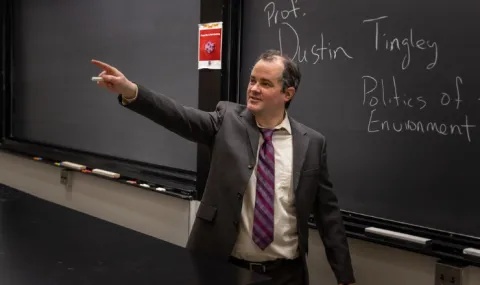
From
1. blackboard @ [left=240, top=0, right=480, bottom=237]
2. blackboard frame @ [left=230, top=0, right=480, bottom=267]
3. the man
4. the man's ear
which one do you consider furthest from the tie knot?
blackboard frame @ [left=230, top=0, right=480, bottom=267]

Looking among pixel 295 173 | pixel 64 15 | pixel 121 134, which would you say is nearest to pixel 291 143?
pixel 295 173

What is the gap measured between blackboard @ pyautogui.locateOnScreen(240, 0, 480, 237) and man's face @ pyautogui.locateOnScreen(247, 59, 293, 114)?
1.38ft

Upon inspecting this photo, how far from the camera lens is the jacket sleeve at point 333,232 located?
73.5 inches

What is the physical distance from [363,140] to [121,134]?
1.80 meters

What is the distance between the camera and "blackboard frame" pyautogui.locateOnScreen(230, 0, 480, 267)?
5.85 feet

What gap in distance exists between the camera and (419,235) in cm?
190

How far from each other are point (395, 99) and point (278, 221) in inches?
26.2

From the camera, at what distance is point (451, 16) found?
1813mm

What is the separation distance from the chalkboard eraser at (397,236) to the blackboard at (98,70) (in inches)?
46.9

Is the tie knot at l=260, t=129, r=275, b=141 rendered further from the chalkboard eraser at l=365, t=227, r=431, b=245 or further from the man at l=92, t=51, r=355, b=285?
the chalkboard eraser at l=365, t=227, r=431, b=245

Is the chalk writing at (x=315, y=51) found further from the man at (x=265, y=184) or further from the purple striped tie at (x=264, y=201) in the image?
the purple striped tie at (x=264, y=201)

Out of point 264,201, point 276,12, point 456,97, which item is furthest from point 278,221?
point 276,12

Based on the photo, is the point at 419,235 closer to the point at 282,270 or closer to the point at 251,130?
the point at 282,270

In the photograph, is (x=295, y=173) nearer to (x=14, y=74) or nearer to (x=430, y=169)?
(x=430, y=169)
